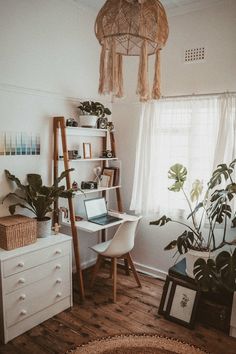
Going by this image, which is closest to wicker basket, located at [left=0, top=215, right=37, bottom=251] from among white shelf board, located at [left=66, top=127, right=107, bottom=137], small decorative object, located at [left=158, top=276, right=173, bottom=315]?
white shelf board, located at [left=66, top=127, right=107, bottom=137]

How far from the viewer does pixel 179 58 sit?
3.16 metres

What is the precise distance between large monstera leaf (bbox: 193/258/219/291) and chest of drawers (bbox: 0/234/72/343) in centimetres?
122

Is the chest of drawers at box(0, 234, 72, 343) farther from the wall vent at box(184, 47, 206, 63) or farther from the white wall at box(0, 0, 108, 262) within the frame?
the wall vent at box(184, 47, 206, 63)

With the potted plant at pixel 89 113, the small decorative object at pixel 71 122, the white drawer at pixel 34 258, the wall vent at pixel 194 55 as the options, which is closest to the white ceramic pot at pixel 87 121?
the potted plant at pixel 89 113

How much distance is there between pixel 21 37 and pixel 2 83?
52cm

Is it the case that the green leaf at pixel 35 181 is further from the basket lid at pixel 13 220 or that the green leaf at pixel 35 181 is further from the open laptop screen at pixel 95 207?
the open laptop screen at pixel 95 207

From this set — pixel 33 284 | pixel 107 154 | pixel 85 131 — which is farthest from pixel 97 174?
pixel 33 284

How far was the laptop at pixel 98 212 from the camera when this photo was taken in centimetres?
326

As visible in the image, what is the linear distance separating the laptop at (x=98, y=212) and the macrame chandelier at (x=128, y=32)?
1.79m

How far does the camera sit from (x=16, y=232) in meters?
2.43

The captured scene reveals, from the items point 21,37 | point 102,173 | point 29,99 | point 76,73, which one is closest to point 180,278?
point 102,173

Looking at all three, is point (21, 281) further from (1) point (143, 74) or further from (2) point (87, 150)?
(1) point (143, 74)

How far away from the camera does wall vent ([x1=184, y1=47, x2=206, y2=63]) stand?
300 centimetres

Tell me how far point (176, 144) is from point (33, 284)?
204cm
